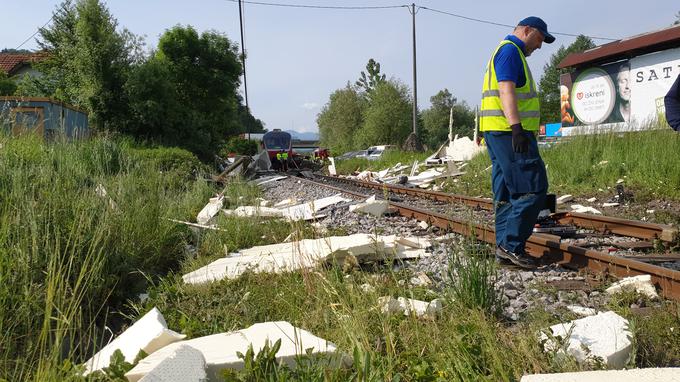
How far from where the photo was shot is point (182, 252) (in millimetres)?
5449

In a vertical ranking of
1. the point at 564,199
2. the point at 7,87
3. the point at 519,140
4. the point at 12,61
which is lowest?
the point at 564,199

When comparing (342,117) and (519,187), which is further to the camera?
(342,117)

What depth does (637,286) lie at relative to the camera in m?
3.55

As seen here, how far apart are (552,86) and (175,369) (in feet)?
269

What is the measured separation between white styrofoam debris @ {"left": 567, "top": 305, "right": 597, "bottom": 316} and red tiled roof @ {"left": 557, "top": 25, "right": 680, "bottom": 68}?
15.9m

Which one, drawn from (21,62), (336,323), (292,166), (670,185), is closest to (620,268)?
(336,323)

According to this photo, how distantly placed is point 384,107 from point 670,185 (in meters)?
45.6

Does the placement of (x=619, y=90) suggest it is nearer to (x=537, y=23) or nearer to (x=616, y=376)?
(x=537, y=23)

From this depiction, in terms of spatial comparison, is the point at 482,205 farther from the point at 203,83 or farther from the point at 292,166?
the point at 203,83

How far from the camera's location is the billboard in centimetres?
1683

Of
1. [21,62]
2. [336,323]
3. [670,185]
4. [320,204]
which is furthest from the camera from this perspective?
[21,62]

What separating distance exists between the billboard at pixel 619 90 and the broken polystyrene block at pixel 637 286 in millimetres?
13092

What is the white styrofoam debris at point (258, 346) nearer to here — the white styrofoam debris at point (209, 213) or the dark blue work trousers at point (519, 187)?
the dark blue work trousers at point (519, 187)

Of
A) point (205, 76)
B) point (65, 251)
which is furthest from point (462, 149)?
point (205, 76)
